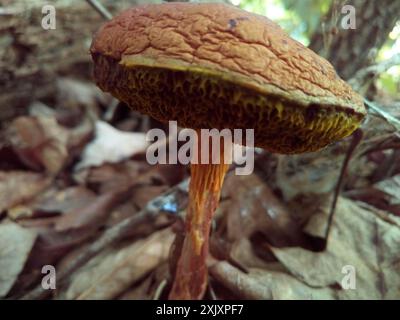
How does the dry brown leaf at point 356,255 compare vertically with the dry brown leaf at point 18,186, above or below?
above

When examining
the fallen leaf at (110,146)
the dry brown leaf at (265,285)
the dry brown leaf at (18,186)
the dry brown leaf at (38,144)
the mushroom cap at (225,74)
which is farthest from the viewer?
the fallen leaf at (110,146)

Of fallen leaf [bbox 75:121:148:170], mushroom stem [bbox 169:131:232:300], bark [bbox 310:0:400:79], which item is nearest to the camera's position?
mushroom stem [bbox 169:131:232:300]

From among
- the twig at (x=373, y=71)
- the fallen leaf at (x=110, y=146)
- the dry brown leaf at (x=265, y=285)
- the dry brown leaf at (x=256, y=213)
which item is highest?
the twig at (x=373, y=71)

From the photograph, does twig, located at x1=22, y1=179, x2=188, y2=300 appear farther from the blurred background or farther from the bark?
the bark

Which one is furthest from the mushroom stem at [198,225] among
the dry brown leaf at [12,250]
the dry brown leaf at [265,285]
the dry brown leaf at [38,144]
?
the dry brown leaf at [38,144]

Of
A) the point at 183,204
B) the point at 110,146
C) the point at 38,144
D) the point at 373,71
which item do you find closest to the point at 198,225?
the point at 183,204

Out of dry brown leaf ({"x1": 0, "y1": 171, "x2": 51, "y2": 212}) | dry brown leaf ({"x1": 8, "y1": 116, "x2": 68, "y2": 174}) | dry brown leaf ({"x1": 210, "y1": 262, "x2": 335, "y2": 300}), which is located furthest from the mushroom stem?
dry brown leaf ({"x1": 8, "y1": 116, "x2": 68, "y2": 174})

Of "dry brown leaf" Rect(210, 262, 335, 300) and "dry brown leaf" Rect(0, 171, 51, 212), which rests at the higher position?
"dry brown leaf" Rect(210, 262, 335, 300)

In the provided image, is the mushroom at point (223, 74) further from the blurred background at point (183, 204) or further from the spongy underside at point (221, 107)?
the blurred background at point (183, 204)
